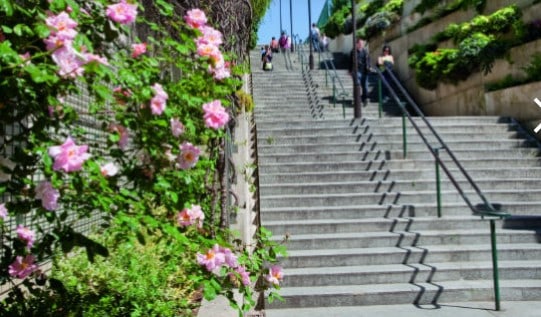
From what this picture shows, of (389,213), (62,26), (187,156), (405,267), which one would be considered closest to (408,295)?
(405,267)

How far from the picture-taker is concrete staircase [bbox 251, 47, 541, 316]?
5.84 meters

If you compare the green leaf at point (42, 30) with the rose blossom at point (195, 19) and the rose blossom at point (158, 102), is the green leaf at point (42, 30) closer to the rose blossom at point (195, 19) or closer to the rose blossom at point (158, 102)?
the rose blossom at point (158, 102)

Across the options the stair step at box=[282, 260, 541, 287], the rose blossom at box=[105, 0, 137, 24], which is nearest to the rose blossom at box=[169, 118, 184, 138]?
the rose blossom at box=[105, 0, 137, 24]

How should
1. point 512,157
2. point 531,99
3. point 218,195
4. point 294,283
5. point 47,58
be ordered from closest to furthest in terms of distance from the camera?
point 47,58, point 218,195, point 294,283, point 512,157, point 531,99

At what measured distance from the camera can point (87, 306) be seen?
3764 mm

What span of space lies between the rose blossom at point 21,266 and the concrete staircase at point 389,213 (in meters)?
3.06

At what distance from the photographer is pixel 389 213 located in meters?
Result: 7.43

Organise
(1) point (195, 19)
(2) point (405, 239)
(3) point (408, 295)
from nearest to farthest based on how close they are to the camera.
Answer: (1) point (195, 19) → (3) point (408, 295) → (2) point (405, 239)

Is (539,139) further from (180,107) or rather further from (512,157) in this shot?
(180,107)

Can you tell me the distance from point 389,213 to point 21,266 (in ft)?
17.9

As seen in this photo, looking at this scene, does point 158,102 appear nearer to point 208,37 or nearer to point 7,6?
point 208,37

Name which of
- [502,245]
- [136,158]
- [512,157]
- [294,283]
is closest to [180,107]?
[136,158]

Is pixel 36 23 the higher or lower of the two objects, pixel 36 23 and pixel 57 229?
the higher

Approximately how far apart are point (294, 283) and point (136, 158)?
357cm
